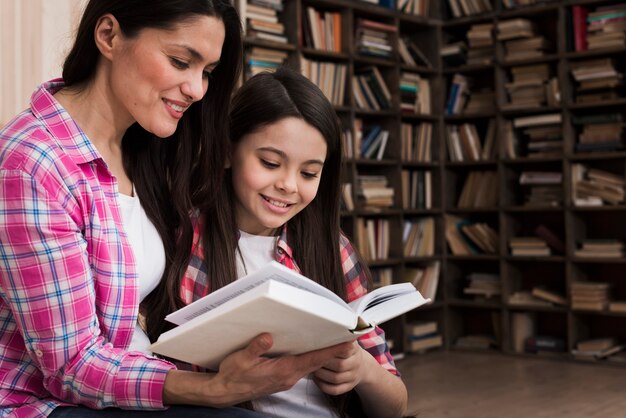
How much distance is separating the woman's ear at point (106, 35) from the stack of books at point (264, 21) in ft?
9.83

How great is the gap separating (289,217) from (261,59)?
9.58 ft

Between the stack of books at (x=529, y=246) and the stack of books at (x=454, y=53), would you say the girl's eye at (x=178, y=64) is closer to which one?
the stack of books at (x=529, y=246)

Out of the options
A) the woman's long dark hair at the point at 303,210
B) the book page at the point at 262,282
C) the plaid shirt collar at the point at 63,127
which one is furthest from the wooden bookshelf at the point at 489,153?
the book page at the point at 262,282

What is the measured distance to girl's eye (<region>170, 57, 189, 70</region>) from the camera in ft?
4.75

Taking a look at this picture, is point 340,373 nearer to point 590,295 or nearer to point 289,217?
point 289,217

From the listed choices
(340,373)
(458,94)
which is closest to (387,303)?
(340,373)

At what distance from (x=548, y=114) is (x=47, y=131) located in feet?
13.8

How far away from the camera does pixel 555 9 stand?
5.05 meters

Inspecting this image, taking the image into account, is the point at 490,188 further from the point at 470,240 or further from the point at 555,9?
the point at 555,9

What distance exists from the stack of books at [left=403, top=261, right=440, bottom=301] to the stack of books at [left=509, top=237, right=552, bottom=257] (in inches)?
21.8

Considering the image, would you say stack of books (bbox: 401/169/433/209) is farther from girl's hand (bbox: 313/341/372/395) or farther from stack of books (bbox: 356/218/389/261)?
girl's hand (bbox: 313/341/372/395)

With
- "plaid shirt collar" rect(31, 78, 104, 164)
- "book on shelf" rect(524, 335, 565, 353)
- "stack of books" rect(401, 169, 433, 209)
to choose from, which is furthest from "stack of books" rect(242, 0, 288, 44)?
"plaid shirt collar" rect(31, 78, 104, 164)

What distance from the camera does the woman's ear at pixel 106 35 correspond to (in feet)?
4.76

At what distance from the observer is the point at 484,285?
17.7 ft
